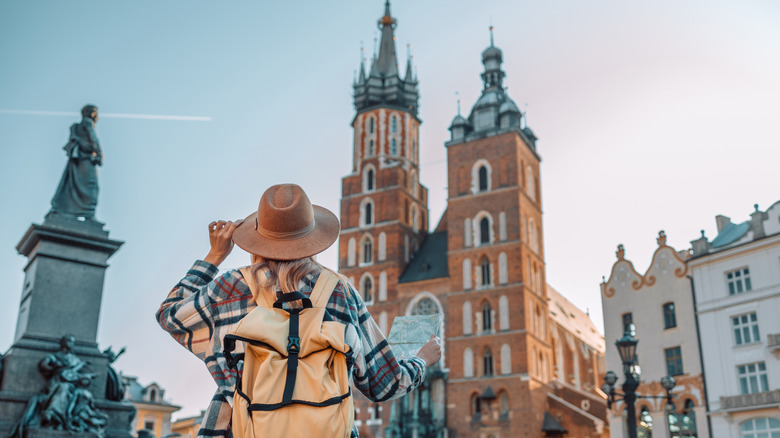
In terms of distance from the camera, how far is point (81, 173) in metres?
10.6

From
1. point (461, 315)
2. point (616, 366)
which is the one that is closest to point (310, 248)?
point (616, 366)

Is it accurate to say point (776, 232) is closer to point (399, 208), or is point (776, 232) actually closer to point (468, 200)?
point (468, 200)

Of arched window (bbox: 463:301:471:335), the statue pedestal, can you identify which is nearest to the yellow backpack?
the statue pedestal

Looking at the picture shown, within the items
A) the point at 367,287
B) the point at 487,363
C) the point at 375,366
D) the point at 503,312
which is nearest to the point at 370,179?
the point at 367,287

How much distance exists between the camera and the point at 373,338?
103 inches

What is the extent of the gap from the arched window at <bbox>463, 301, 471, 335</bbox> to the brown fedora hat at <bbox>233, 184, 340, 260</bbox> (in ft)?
113

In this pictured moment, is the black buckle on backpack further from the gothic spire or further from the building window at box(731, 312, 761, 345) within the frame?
the gothic spire

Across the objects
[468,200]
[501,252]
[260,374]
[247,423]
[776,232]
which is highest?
[468,200]

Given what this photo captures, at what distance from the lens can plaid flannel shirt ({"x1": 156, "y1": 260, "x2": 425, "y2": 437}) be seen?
2488 mm

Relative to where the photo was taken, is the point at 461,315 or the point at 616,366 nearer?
the point at 616,366

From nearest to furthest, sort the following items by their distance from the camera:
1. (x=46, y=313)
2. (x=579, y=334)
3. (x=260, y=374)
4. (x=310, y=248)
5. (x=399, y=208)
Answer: (x=260, y=374)
(x=310, y=248)
(x=46, y=313)
(x=399, y=208)
(x=579, y=334)

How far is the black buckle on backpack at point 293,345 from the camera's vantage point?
2.23m

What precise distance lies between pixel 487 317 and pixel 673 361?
42.6 feet

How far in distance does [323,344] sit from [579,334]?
4925 centimetres
